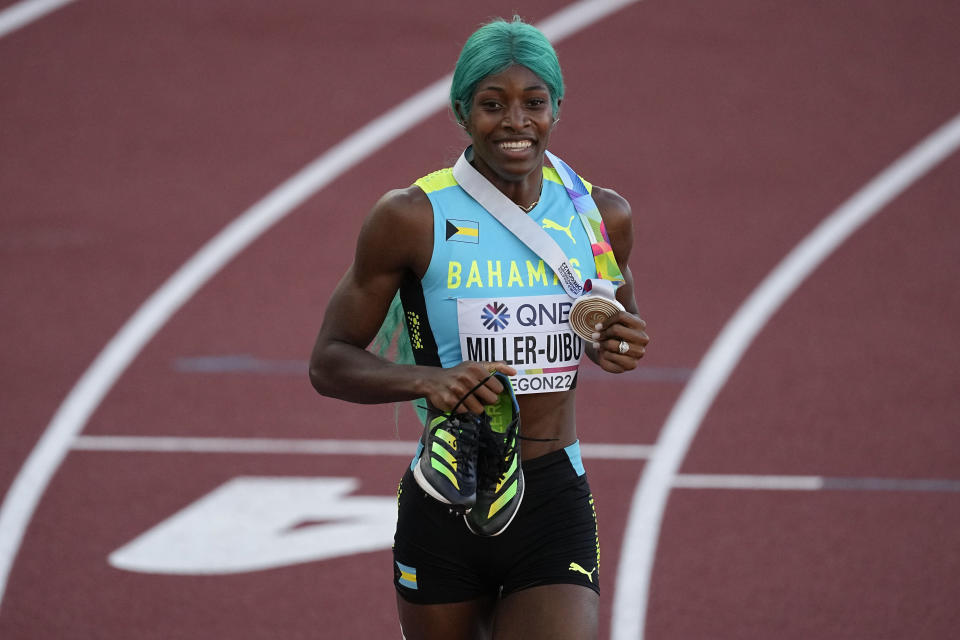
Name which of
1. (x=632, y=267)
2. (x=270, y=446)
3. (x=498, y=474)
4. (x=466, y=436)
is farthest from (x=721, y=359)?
(x=466, y=436)

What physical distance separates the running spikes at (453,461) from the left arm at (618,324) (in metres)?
0.34

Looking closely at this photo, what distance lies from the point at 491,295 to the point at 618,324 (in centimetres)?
34

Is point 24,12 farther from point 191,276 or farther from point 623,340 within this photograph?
point 623,340

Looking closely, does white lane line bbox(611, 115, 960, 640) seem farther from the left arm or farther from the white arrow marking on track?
the left arm

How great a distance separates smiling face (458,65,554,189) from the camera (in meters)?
3.27

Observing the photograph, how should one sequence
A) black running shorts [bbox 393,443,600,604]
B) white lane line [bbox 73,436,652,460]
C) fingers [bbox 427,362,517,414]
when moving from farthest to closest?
white lane line [bbox 73,436,652,460], black running shorts [bbox 393,443,600,604], fingers [bbox 427,362,517,414]

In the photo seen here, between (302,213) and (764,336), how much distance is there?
3527mm

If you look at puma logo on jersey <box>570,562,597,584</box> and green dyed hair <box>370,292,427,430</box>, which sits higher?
green dyed hair <box>370,292,427,430</box>

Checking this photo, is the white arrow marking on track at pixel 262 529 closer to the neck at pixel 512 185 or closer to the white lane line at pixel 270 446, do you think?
the white lane line at pixel 270 446

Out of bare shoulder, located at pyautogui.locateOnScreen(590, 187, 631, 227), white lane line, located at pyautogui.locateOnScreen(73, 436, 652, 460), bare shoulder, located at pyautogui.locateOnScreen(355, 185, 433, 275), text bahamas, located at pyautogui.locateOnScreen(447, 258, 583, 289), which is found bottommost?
white lane line, located at pyautogui.locateOnScreen(73, 436, 652, 460)

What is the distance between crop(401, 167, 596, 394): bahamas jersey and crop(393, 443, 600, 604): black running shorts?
272 millimetres

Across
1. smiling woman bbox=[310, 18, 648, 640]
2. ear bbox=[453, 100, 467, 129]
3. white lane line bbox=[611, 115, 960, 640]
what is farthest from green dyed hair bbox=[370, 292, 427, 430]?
white lane line bbox=[611, 115, 960, 640]

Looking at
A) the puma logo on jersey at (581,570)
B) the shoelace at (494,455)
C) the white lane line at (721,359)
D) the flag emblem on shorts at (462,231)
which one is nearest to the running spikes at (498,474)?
the shoelace at (494,455)

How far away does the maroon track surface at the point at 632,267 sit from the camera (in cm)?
579
